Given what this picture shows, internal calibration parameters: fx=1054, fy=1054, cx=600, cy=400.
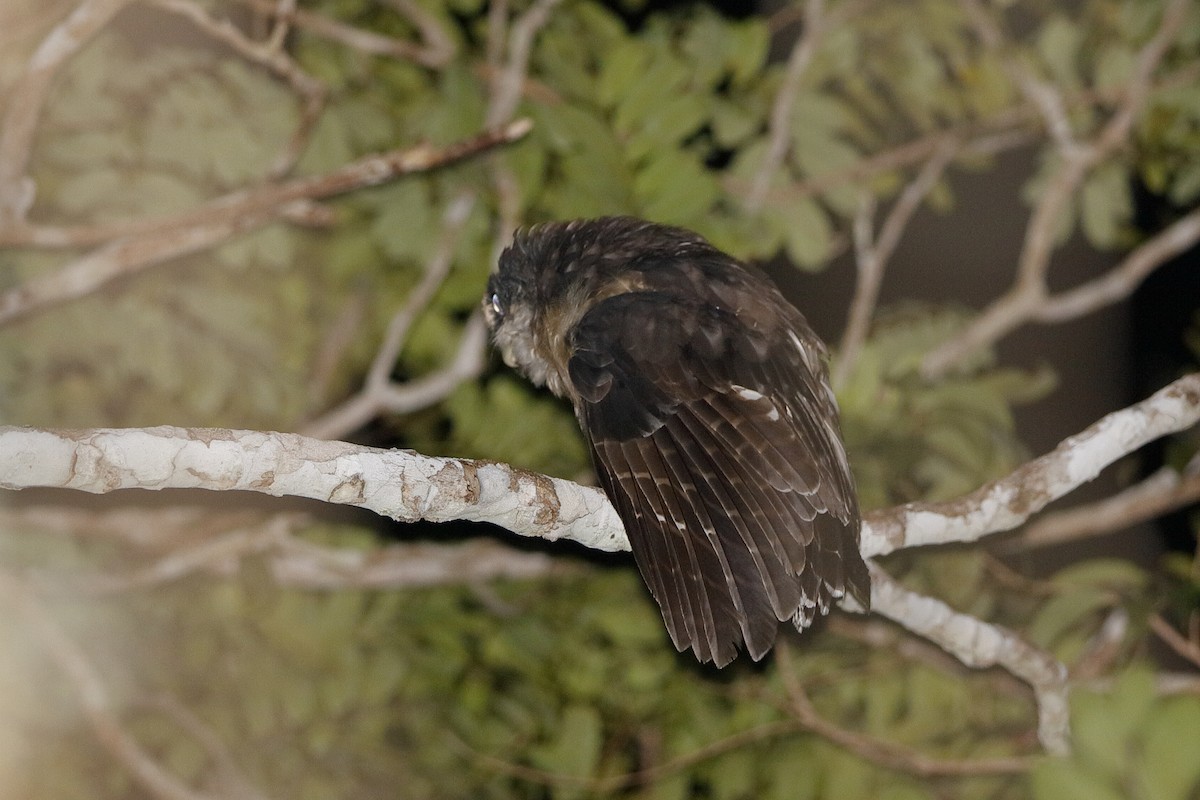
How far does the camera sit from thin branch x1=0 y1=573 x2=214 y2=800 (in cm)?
303

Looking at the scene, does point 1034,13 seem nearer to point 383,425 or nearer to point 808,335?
point 808,335

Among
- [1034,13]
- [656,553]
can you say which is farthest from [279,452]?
[1034,13]

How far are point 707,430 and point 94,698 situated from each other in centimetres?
221

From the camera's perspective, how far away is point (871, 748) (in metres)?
3.11

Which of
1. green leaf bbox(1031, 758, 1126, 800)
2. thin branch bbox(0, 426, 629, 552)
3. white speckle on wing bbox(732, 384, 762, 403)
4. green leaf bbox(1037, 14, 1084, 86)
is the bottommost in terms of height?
green leaf bbox(1031, 758, 1126, 800)

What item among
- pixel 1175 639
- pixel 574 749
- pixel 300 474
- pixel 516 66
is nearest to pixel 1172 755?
pixel 1175 639

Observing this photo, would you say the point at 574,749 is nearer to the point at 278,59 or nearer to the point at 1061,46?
the point at 278,59

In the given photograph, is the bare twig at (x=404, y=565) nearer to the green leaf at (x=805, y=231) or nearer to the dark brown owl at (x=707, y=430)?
the dark brown owl at (x=707, y=430)

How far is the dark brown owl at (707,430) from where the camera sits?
69.9 inches

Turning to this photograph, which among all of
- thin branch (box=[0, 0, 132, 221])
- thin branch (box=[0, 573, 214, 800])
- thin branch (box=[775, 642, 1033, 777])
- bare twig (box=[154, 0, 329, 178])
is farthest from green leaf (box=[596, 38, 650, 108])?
thin branch (box=[0, 573, 214, 800])

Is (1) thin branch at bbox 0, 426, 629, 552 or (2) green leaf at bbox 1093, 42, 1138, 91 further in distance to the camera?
(2) green leaf at bbox 1093, 42, 1138, 91

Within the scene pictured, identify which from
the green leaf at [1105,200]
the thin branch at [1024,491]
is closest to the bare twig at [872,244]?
the green leaf at [1105,200]

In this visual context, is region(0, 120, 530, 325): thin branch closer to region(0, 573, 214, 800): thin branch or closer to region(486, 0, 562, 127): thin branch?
region(486, 0, 562, 127): thin branch

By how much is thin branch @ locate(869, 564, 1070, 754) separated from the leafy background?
1.33ft
